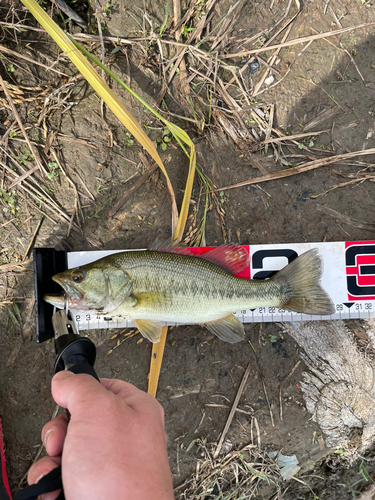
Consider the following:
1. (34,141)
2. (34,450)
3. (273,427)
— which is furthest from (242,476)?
(34,141)

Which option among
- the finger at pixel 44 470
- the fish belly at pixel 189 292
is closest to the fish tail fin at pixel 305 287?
the fish belly at pixel 189 292

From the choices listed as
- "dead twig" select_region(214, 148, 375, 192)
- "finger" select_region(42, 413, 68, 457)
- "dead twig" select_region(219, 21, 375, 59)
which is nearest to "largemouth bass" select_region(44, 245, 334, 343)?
"dead twig" select_region(214, 148, 375, 192)

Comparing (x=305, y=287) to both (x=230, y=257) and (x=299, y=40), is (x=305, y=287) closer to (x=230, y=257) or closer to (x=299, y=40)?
(x=230, y=257)

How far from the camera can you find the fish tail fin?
11.0ft

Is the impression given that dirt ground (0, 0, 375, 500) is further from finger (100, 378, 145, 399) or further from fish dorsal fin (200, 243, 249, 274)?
finger (100, 378, 145, 399)

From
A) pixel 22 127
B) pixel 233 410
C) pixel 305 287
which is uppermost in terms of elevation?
pixel 22 127

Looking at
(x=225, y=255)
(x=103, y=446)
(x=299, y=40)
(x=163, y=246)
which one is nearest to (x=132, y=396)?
(x=103, y=446)

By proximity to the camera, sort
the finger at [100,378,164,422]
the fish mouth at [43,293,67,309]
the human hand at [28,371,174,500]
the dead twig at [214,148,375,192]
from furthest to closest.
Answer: the dead twig at [214,148,375,192]
the fish mouth at [43,293,67,309]
the finger at [100,378,164,422]
the human hand at [28,371,174,500]

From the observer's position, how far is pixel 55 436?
1.99m

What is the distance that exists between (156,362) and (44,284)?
147 centimetres

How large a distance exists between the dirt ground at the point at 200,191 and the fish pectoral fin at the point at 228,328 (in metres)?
0.38

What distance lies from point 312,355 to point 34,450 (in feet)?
10.9

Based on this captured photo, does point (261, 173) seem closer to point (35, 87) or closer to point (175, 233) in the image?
point (175, 233)

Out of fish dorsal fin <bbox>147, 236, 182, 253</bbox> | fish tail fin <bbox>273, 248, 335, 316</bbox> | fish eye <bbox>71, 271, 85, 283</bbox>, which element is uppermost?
fish dorsal fin <bbox>147, 236, 182, 253</bbox>
